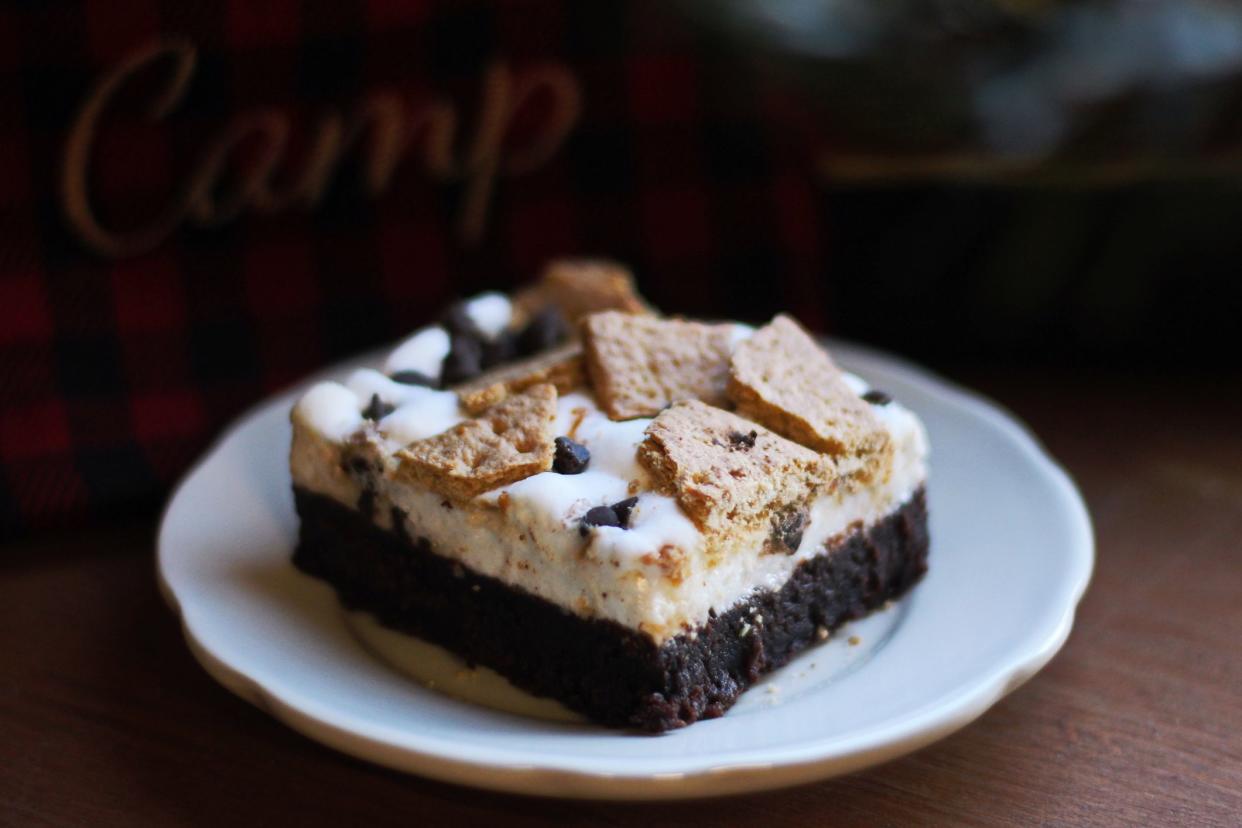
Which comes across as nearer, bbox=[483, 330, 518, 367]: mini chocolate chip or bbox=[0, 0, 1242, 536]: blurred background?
bbox=[483, 330, 518, 367]: mini chocolate chip

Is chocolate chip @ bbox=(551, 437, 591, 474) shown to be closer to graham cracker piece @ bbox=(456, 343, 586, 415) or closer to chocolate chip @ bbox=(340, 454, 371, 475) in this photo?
graham cracker piece @ bbox=(456, 343, 586, 415)

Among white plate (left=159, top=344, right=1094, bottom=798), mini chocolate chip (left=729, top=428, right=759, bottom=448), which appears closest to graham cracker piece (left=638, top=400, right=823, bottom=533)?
mini chocolate chip (left=729, top=428, right=759, bottom=448)

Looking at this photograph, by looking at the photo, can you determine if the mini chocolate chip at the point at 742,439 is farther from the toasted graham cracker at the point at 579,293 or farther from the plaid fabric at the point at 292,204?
the plaid fabric at the point at 292,204

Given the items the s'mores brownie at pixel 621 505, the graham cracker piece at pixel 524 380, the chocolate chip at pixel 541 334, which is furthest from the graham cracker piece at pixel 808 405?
the chocolate chip at pixel 541 334

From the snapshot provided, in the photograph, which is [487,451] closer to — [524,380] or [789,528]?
[524,380]

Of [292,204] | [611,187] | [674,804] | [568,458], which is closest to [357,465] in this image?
[568,458]
